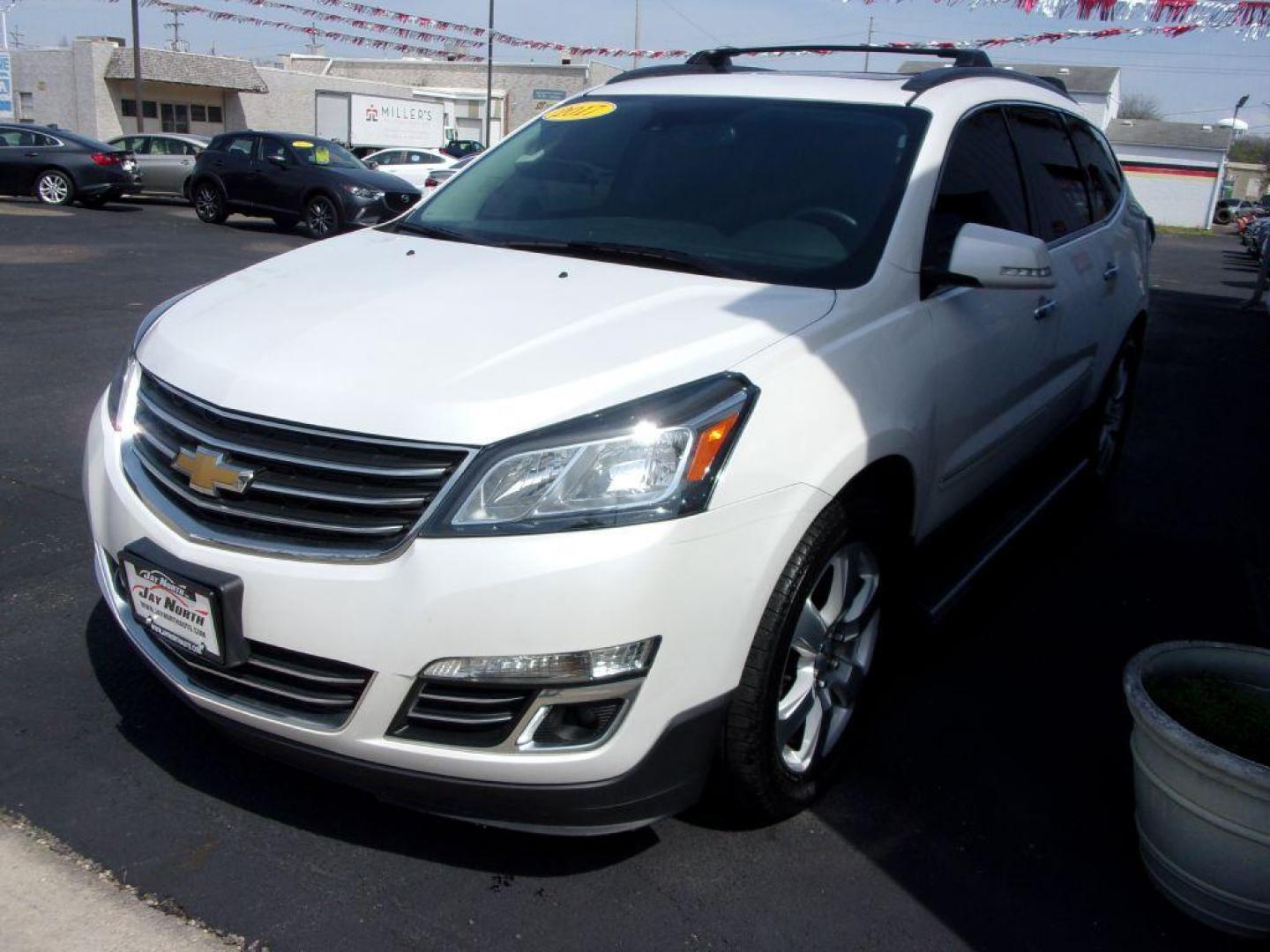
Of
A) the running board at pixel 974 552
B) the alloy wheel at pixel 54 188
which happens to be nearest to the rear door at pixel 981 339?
the running board at pixel 974 552

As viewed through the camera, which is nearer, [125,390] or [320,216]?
[125,390]

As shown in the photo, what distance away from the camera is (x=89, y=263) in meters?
12.4

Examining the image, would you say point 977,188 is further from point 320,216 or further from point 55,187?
point 55,187

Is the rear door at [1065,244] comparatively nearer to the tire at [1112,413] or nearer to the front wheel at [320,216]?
A: the tire at [1112,413]

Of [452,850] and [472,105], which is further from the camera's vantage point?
[472,105]

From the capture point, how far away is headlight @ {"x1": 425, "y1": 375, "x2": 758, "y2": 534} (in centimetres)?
223

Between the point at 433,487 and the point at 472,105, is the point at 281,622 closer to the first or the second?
the point at 433,487

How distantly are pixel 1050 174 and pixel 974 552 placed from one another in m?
1.63

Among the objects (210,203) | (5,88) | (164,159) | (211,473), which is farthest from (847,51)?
(5,88)

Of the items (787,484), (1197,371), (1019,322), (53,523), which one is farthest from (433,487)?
(1197,371)

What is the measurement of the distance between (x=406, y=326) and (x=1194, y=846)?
2163mm

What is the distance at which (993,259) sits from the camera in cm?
309

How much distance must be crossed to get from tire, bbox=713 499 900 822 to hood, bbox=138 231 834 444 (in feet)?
1.66

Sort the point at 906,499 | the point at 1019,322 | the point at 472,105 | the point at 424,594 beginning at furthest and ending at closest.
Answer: the point at 472,105
the point at 1019,322
the point at 906,499
the point at 424,594
